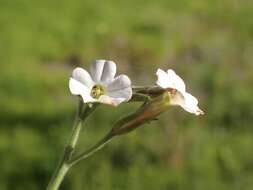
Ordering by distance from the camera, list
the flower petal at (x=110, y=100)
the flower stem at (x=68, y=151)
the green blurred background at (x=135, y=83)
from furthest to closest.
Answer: the green blurred background at (x=135, y=83) → the flower stem at (x=68, y=151) → the flower petal at (x=110, y=100)

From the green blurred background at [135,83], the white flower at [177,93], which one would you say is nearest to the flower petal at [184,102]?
the white flower at [177,93]

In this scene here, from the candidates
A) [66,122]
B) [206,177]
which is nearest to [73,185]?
[206,177]

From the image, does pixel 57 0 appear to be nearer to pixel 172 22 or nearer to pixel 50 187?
pixel 172 22

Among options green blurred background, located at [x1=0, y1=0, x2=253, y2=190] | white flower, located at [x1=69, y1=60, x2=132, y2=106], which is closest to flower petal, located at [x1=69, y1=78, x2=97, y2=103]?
white flower, located at [x1=69, y1=60, x2=132, y2=106]

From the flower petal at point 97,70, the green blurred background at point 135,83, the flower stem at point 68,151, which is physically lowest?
the green blurred background at point 135,83

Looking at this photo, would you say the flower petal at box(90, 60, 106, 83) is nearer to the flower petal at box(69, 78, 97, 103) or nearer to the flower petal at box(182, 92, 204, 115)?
the flower petal at box(69, 78, 97, 103)

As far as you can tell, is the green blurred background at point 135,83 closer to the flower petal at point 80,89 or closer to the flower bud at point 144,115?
the flower bud at point 144,115
